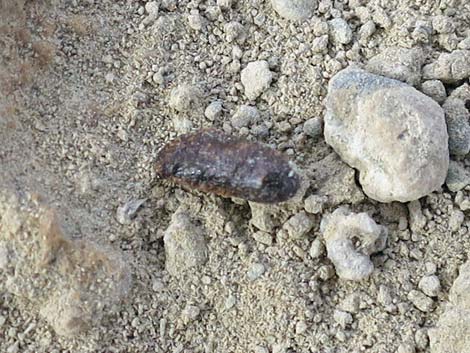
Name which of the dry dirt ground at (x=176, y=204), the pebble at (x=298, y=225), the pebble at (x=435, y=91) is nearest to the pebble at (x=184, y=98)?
the dry dirt ground at (x=176, y=204)

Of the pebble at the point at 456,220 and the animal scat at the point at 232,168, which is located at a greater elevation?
the animal scat at the point at 232,168

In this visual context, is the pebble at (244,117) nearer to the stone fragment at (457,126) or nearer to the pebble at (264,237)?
the pebble at (264,237)

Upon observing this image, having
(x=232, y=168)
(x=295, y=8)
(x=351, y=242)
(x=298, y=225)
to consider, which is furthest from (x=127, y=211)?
(x=295, y=8)

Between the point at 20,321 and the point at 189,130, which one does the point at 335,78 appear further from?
the point at 20,321

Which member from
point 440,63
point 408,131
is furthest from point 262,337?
point 440,63

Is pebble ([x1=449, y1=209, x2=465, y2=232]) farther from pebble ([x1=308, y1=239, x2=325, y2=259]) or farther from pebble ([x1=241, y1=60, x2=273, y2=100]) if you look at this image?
pebble ([x1=241, y1=60, x2=273, y2=100])

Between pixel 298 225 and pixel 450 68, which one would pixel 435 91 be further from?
pixel 298 225

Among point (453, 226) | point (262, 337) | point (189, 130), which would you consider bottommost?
point (262, 337)
